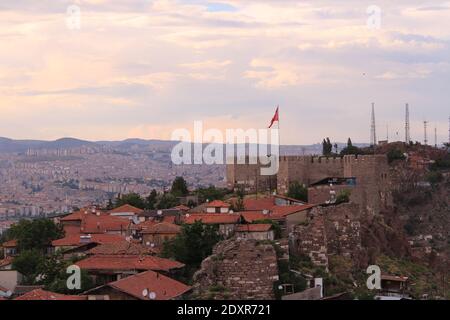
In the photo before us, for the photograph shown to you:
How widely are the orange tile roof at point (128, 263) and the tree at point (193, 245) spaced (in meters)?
0.44

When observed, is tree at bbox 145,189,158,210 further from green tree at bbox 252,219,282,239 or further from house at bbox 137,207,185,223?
green tree at bbox 252,219,282,239

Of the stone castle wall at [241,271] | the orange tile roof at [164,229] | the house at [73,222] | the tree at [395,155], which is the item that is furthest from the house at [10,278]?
the tree at [395,155]

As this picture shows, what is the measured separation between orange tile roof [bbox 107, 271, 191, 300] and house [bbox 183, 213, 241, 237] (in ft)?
17.3

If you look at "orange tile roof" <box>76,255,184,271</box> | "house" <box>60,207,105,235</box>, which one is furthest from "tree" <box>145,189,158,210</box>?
"orange tile roof" <box>76,255,184,271</box>

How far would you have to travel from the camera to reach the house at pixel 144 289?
19.8 m

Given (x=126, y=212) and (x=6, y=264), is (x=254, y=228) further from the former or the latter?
(x=126, y=212)

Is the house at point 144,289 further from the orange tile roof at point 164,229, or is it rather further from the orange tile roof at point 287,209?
the orange tile roof at point 287,209

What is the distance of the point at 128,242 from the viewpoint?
28.1m

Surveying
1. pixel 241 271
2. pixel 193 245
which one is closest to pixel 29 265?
pixel 193 245

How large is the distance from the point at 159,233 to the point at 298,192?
7.24m

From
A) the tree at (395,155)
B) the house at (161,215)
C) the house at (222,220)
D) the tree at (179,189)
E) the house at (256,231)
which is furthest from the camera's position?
the tree at (395,155)

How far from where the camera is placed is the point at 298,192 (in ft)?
115

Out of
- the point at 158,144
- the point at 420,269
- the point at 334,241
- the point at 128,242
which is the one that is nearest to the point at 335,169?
the point at 420,269

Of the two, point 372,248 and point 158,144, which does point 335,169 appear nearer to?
point 372,248
